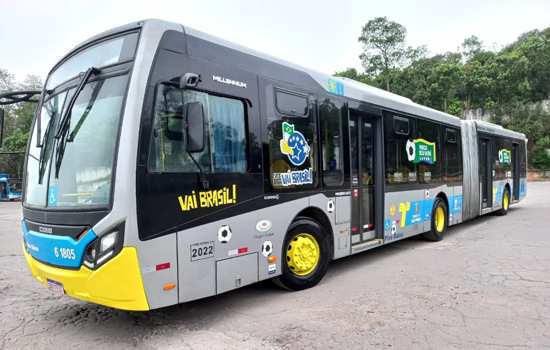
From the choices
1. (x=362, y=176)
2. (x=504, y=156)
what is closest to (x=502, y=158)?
(x=504, y=156)

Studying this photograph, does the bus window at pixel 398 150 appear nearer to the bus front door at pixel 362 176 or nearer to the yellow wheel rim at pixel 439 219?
the bus front door at pixel 362 176

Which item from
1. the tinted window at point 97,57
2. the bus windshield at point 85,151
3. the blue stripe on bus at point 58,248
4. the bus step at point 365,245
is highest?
the tinted window at point 97,57

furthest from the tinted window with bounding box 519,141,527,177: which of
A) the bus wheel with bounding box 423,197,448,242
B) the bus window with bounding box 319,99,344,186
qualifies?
the bus window with bounding box 319,99,344,186

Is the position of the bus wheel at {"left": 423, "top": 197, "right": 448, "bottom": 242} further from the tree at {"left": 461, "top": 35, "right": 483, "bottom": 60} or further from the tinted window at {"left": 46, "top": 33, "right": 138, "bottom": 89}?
the tree at {"left": 461, "top": 35, "right": 483, "bottom": 60}

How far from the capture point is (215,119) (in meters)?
4.32

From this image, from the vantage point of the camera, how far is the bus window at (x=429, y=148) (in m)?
8.45

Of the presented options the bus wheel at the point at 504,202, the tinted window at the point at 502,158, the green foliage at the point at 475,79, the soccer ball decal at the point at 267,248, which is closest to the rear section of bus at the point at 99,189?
the soccer ball decal at the point at 267,248

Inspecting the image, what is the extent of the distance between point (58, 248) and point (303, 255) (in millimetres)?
2987

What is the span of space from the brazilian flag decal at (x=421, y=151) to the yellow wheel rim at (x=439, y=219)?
125 centimetres

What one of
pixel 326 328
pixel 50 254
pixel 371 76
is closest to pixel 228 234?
pixel 326 328

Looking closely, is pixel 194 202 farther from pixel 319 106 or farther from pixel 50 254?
pixel 319 106

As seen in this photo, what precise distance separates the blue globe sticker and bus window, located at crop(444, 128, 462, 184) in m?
5.54

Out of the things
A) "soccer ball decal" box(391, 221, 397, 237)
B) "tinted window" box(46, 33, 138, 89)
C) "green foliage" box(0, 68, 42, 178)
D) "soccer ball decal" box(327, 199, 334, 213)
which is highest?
"green foliage" box(0, 68, 42, 178)

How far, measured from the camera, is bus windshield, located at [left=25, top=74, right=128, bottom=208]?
3.64m
